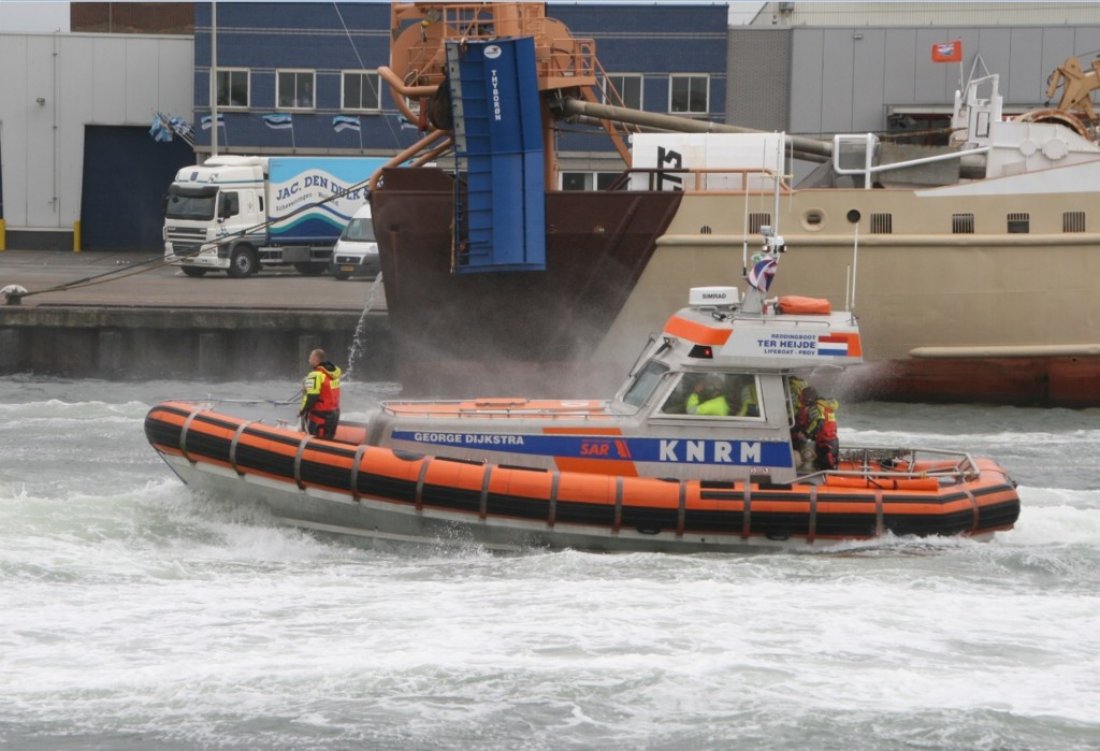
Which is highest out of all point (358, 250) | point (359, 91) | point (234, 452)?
point (359, 91)

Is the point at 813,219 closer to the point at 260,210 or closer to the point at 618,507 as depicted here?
Answer: the point at 618,507

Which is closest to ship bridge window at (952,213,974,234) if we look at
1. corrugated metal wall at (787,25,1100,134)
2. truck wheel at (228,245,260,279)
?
truck wheel at (228,245,260,279)

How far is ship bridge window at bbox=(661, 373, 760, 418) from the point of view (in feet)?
38.5

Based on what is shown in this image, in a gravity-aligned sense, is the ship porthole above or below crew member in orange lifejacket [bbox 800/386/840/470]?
above

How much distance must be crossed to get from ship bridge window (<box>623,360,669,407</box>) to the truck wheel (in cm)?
2004

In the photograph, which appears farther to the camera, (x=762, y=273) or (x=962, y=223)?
(x=962, y=223)

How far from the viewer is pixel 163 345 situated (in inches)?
883

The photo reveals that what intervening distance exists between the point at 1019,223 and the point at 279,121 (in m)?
21.8

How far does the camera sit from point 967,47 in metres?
35.9

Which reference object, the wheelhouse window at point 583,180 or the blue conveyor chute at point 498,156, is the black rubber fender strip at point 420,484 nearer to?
the blue conveyor chute at point 498,156

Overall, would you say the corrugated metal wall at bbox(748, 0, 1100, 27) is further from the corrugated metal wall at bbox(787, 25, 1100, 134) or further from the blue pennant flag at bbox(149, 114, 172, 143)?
the blue pennant flag at bbox(149, 114, 172, 143)

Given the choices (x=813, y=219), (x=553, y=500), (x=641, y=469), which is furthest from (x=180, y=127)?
(x=553, y=500)

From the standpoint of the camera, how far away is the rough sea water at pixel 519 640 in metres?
8.54

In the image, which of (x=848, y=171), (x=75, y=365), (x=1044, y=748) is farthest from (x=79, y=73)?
(x=1044, y=748)
